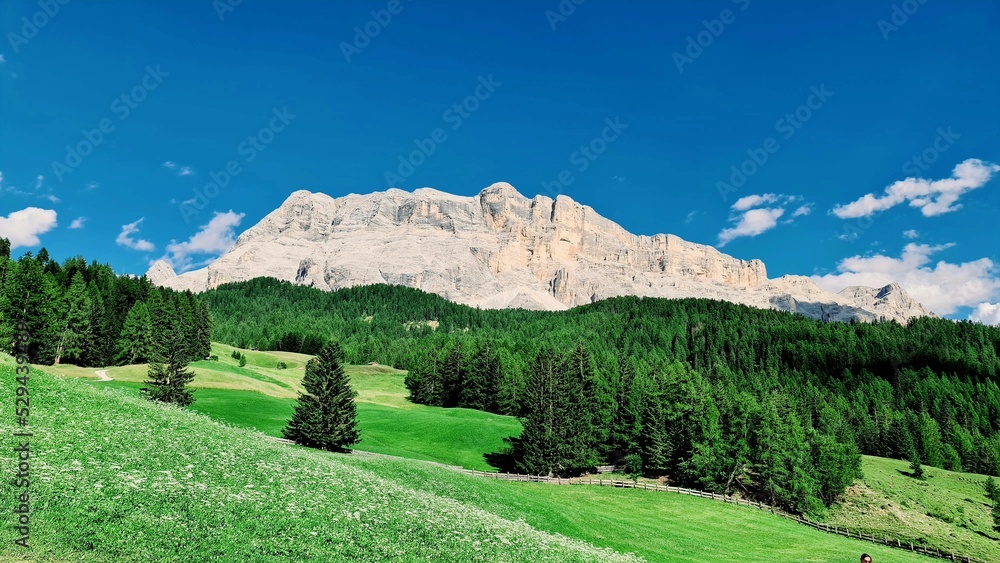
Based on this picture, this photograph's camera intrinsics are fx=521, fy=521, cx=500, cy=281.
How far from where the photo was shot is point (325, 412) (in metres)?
53.6

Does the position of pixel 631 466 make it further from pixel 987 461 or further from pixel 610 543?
pixel 987 461

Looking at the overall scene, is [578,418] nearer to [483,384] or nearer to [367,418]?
[367,418]

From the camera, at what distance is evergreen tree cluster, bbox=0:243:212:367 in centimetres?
7250

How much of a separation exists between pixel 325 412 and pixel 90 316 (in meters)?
57.9

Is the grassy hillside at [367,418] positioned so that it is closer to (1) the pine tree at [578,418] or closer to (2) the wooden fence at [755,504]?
(2) the wooden fence at [755,504]

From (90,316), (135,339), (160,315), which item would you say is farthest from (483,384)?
(90,316)

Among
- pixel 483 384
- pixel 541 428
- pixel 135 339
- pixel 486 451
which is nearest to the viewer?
pixel 541 428

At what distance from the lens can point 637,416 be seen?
73.9m

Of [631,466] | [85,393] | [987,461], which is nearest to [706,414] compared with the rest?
[631,466]

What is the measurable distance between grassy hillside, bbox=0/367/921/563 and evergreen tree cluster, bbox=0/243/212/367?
119ft

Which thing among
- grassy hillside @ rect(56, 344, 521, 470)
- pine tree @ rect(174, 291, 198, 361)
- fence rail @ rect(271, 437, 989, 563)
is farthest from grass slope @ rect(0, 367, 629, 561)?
pine tree @ rect(174, 291, 198, 361)

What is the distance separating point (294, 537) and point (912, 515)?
83.3m

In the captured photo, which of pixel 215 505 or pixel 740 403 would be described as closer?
pixel 215 505

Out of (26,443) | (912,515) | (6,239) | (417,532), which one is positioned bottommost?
(912,515)
